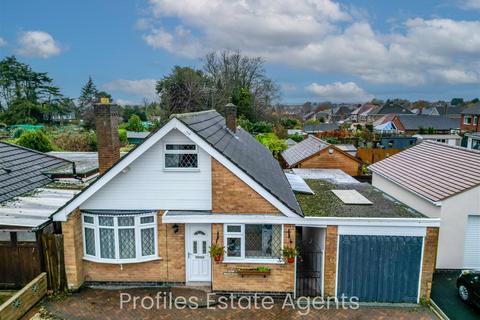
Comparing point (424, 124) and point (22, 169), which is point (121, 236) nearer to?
point (22, 169)

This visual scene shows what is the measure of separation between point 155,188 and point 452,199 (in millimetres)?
11145

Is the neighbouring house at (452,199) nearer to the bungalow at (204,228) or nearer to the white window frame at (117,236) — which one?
the bungalow at (204,228)

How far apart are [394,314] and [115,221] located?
9.47 m

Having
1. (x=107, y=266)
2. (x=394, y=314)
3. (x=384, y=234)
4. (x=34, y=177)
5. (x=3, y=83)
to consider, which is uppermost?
(x=3, y=83)

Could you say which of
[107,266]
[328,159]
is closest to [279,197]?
[107,266]

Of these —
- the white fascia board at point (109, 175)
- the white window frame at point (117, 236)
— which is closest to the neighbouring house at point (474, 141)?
the white window frame at point (117, 236)

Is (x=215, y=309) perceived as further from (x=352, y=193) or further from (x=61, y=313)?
(x=352, y=193)

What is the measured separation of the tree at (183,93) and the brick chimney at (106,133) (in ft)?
140

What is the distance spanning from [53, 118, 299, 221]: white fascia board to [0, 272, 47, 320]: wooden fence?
6.96 ft

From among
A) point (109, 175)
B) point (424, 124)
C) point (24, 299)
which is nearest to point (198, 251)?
point (109, 175)

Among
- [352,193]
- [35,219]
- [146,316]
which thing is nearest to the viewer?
[146,316]

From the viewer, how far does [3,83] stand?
75250mm

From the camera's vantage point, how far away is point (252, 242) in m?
11.2

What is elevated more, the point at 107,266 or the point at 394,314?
the point at 107,266
